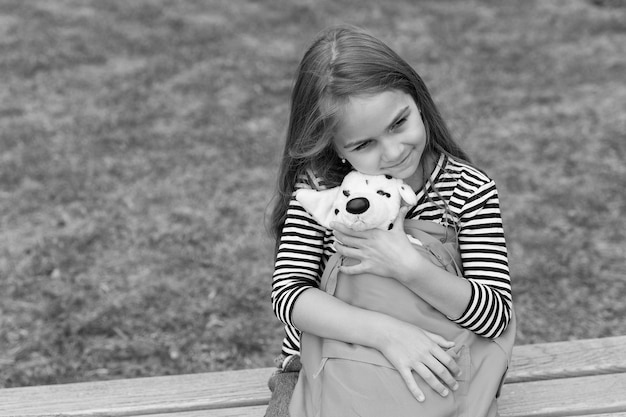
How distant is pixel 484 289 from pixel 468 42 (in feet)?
17.7

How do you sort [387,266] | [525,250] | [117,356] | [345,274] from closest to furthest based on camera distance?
[387,266] < [345,274] < [117,356] < [525,250]

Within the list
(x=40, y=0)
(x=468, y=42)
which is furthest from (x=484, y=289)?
(x=40, y=0)

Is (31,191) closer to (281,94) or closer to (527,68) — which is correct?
(281,94)

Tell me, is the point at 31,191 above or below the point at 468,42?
below

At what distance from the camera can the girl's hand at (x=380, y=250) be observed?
5.49 feet

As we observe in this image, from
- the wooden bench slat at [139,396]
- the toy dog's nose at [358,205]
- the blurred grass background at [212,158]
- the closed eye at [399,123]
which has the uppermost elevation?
the closed eye at [399,123]

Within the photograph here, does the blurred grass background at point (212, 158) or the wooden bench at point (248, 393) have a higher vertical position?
the wooden bench at point (248, 393)

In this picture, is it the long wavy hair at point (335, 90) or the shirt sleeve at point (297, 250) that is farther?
the shirt sleeve at point (297, 250)

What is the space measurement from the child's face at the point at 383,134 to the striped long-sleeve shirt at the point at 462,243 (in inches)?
5.8

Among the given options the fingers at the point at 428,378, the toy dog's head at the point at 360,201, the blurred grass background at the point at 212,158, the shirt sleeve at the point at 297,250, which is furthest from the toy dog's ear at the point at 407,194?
the blurred grass background at the point at 212,158

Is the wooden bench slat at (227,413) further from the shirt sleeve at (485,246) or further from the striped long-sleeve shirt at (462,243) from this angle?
the shirt sleeve at (485,246)

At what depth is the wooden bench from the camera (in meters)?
2.09

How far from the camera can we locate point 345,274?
1.80m

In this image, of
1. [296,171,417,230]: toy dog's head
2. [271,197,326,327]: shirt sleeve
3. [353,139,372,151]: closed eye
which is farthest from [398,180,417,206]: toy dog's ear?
[271,197,326,327]: shirt sleeve
